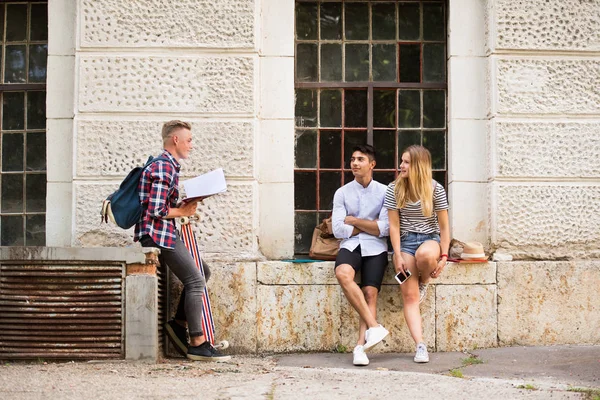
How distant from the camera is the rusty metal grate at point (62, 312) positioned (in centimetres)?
762

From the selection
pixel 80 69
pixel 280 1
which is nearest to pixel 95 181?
pixel 80 69

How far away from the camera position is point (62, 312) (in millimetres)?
7629

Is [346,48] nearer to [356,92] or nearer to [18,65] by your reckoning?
[356,92]

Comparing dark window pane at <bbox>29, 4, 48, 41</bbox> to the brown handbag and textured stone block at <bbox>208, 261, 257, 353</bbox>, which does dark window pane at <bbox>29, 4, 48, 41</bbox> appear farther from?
the brown handbag

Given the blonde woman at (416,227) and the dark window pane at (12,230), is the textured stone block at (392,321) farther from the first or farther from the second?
the dark window pane at (12,230)

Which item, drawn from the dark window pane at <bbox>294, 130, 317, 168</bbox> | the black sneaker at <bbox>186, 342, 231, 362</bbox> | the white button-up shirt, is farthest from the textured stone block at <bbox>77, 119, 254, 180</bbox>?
the black sneaker at <bbox>186, 342, 231, 362</bbox>

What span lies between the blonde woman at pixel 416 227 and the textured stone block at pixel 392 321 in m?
0.24

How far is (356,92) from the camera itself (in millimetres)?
9273

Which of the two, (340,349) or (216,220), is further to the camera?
(216,220)

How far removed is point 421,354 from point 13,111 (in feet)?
14.9

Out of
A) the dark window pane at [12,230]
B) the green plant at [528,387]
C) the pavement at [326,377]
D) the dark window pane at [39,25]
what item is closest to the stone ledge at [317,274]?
the pavement at [326,377]

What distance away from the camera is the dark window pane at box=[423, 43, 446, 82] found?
927cm

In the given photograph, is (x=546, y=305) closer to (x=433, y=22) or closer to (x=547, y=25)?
(x=547, y=25)

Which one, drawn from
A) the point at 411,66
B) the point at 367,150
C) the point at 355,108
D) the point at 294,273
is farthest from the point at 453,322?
the point at 411,66
